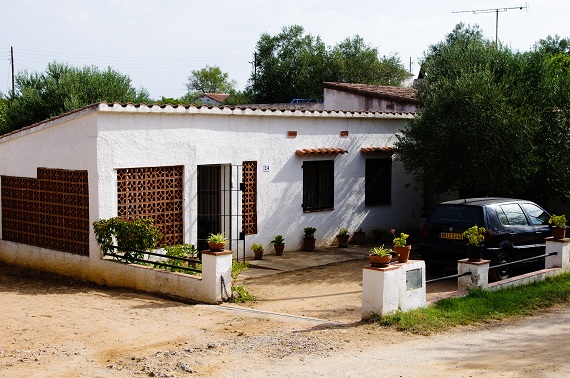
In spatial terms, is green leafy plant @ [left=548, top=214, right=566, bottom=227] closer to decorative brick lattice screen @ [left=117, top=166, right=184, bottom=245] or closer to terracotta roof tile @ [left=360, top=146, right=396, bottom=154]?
terracotta roof tile @ [left=360, top=146, right=396, bottom=154]

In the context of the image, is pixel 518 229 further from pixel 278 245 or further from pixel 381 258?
pixel 278 245

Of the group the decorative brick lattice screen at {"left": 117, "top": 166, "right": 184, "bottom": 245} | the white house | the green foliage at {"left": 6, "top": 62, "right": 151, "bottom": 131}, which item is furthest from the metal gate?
the green foliage at {"left": 6, "top": 62, "right": 151, "bottom": 131}

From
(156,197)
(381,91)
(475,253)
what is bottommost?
(475,253)

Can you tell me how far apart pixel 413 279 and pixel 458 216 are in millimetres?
3387

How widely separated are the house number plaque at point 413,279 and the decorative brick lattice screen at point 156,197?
588 cm

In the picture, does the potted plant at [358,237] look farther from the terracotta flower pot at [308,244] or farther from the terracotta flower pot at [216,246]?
the terracotta flower pot at [216,246]

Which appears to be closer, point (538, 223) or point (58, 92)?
point (538, 223)

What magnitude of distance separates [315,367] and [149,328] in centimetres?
293

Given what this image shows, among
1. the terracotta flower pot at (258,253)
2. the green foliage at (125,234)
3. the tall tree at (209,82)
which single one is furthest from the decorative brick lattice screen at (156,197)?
the tall tree at (209,82)

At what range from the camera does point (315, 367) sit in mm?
8039

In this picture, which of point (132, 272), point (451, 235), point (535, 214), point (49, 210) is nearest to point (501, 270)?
point (451, 235)

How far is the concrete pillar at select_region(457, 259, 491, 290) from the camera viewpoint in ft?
37.6

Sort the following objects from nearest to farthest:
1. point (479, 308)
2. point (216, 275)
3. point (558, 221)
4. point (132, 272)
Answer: point (479, 308) → point (216, 275) → point (132, 272) → point (558, 221)

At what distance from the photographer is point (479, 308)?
1072 centimetres
